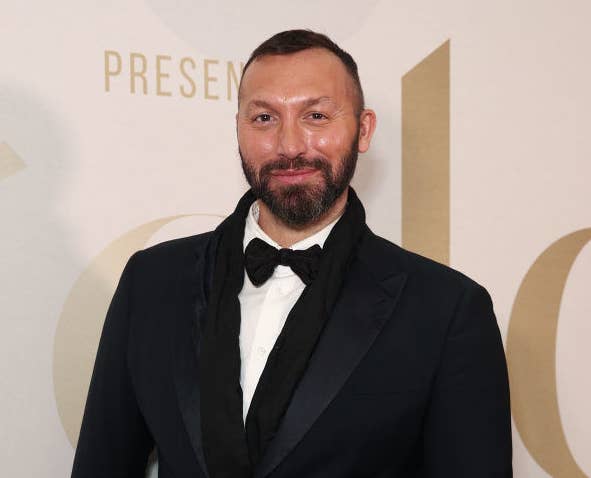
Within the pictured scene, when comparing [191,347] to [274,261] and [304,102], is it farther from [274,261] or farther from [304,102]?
[304,102]

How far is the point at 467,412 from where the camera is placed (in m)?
1.51

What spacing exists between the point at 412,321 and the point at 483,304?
166mm

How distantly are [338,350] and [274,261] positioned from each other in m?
0.25

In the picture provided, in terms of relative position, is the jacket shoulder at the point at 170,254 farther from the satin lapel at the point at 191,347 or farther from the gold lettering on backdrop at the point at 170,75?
the gold lettering on backdrop at the point at 170,75

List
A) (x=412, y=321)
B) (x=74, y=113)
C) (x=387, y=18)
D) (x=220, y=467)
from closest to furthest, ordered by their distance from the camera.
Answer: (x=220, y=467) < (x=412, y=321) < (x=74, y=113) < (x=387, y=18)

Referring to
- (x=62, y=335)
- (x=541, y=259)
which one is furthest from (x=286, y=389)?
(x=541, y=259)

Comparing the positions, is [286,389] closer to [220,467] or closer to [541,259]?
[220,467]

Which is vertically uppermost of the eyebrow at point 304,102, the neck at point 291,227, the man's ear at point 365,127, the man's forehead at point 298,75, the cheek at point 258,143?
the man's forehead at point 298,75

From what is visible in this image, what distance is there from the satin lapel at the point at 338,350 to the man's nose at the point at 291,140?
0.28 meters

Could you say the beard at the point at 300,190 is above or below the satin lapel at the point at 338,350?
above

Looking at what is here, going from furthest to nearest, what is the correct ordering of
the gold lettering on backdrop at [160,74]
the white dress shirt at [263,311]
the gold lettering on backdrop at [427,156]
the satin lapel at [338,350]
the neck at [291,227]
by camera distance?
the gold lettering on backdrop at [427,156] → the gold lettering on backdrop at [160,74] → the neck at [291,227] → the white dress shirt at [263,311] → the satin lapel at [338,350]

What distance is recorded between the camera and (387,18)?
2.14 metres

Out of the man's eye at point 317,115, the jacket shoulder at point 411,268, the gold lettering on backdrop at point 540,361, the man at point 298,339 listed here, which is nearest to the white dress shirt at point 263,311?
the man at point 298,339

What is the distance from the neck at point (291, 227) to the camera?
5.49 ft
